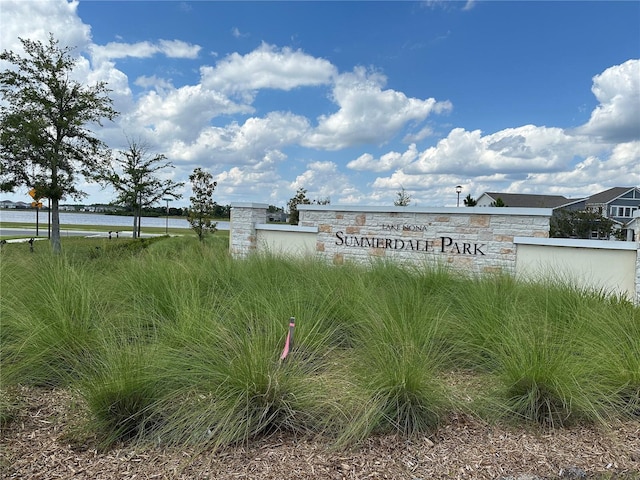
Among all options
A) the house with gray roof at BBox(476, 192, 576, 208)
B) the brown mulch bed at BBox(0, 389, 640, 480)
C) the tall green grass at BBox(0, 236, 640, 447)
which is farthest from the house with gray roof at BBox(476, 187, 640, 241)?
the brown mulch bed at BBox(0, 389, 640, 480)

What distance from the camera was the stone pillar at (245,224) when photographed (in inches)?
456

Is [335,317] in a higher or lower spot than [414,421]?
higher

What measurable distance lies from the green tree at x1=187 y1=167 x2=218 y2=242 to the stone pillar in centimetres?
801

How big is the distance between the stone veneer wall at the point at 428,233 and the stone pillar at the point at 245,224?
1336 millimetres

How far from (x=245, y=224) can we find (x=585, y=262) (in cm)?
796

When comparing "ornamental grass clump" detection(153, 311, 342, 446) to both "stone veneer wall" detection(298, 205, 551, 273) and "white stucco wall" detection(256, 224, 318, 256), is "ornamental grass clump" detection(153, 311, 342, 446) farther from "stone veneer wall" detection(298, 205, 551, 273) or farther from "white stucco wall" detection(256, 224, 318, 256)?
"white stucco wall" detection(256, 224, 318, 256)

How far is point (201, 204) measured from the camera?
19547 millimetres

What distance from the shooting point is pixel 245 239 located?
1173cm

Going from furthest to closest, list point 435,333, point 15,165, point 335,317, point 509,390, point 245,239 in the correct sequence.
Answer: point 15,165
point 245,239
point 335,317
point 435,333
point 509,390

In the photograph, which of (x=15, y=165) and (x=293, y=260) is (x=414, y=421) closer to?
(x=293, y=260)

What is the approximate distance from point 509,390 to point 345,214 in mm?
7374

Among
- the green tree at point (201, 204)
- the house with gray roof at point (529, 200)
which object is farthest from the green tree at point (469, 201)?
the green tree at point (201, 204)

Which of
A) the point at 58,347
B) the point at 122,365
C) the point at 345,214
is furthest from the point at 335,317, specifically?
the point at 345,214

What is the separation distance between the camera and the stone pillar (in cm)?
1157
